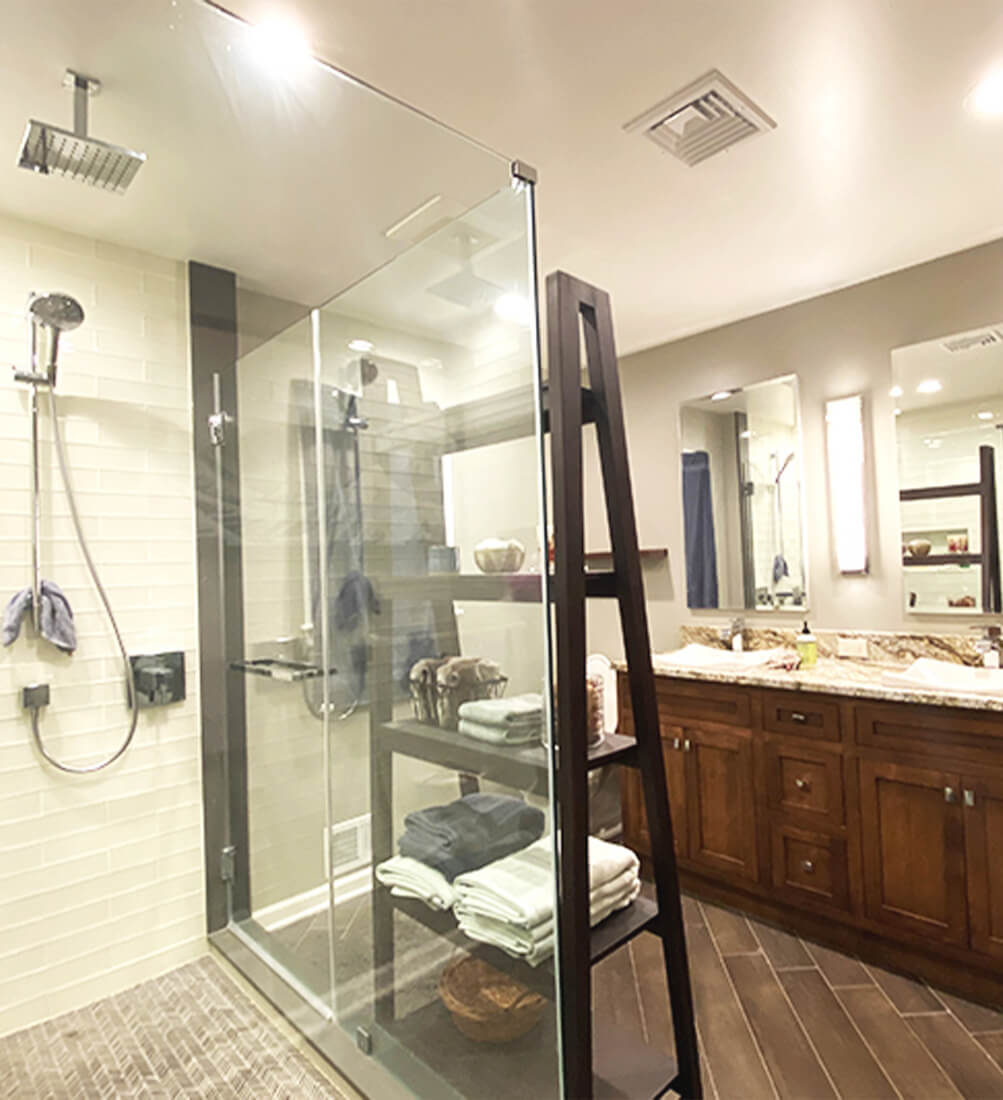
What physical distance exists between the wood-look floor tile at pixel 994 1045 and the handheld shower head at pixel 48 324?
10.7 ft

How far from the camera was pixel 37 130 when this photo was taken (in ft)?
5.70

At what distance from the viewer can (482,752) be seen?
60.0 inches

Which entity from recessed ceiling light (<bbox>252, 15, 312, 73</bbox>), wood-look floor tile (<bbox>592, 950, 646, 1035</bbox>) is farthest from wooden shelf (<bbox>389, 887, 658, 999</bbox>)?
recessed ceiling light (<bbox>252, 15, 312, 73</bbox>)

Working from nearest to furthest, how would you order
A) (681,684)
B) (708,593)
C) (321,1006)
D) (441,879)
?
(441,879) < (321,1006) < (681,684) < (708,593)

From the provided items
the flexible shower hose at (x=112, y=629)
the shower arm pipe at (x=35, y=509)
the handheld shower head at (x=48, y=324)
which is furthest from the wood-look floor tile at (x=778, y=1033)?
the handheld shower head at (x=48, y=324)

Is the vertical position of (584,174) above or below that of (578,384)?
above

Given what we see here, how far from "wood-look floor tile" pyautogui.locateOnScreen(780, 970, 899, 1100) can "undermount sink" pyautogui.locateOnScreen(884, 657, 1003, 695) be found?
3.19ft

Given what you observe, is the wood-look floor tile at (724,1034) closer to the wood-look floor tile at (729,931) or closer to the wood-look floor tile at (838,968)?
the wood-look floor tile at (729,931)

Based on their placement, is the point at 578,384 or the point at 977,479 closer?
the point at 578,384

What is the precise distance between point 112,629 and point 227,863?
36.8 inches

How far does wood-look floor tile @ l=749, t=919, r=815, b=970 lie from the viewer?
2.24 m

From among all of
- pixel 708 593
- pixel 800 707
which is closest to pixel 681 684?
pixel 800 707

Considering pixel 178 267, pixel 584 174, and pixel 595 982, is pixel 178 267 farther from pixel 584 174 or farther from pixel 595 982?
pixel 595 982

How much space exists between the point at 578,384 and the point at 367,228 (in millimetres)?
1291
